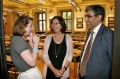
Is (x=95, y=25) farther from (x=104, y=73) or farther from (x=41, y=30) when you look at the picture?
(x=41, y=30)

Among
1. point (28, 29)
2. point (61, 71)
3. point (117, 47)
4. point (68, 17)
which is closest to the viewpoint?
point (117, 47)

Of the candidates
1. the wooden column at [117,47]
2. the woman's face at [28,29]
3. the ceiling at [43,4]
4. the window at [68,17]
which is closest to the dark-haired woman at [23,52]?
the woman's face at [28,29]

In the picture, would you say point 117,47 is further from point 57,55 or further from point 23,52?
point 57,55

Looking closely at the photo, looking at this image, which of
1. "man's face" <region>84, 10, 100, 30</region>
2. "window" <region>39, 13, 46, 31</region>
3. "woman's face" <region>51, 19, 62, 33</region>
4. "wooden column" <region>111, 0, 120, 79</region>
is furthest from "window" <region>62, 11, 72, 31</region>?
"wooden column" <region>111, 0, 120, 79</region>

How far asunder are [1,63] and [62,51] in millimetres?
1362

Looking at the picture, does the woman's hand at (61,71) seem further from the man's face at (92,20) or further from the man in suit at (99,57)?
the man's face at (92,20)

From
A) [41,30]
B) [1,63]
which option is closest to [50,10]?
[41,30]

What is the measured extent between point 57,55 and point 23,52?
84 centimetres

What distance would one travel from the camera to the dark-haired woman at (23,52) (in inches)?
65.2

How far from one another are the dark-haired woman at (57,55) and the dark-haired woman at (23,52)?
0.59m

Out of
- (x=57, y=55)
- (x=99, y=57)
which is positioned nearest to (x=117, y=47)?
(x=99, y=57)

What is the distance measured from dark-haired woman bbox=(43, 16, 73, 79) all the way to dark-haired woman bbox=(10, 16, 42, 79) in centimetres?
59

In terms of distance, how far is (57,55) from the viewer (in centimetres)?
241

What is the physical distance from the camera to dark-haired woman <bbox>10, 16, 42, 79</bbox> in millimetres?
1657
